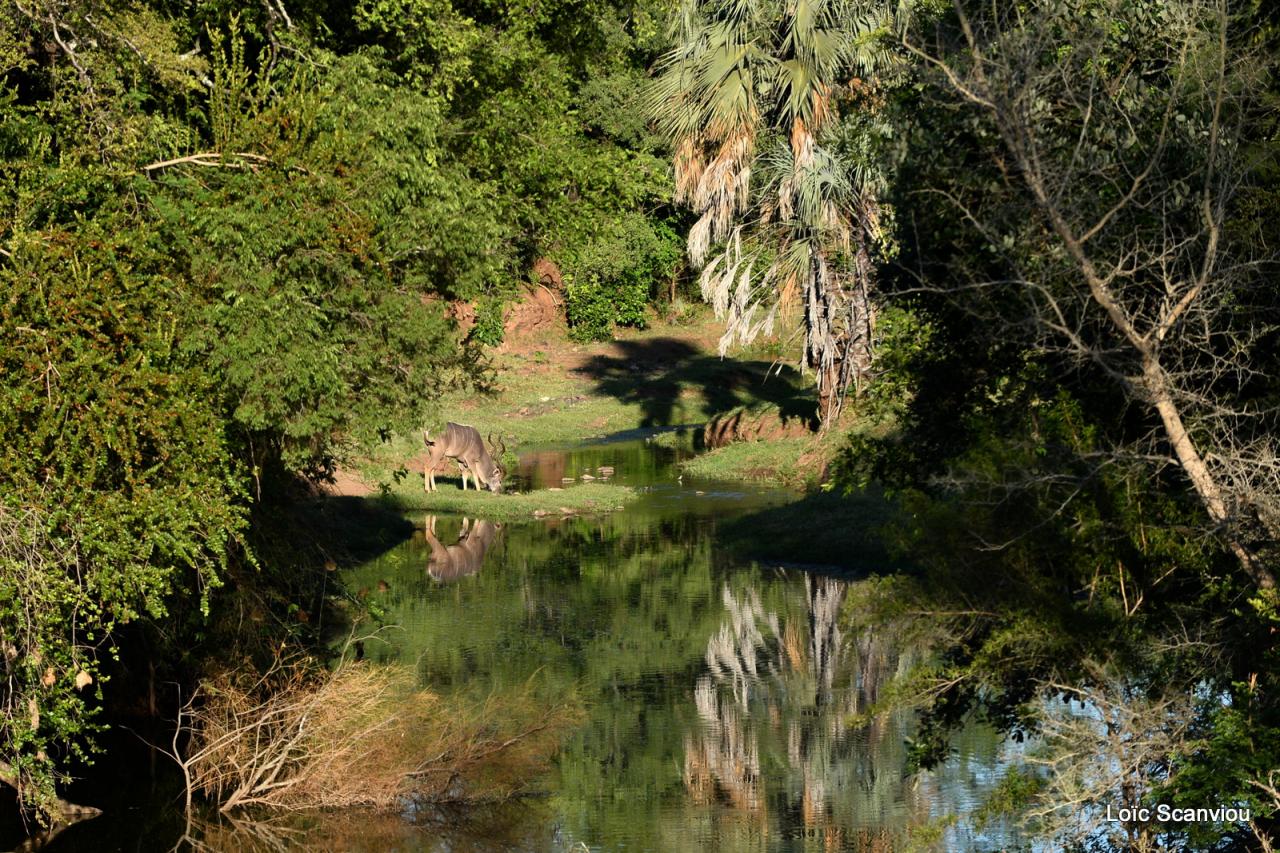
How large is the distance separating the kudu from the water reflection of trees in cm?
1255

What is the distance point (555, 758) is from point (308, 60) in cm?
794

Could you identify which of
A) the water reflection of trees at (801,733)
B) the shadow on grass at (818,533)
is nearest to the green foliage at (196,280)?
the water reflection of trees at (801,733)

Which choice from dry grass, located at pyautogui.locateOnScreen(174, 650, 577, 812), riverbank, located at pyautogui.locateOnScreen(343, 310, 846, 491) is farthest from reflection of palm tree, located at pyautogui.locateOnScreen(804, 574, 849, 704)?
riverbank, located at pyautogui.locateOnScreen(343, 310, 846, 491)

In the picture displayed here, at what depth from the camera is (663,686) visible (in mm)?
20172

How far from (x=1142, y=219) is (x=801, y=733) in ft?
27.2

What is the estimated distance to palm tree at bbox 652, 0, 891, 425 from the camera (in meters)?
31.5

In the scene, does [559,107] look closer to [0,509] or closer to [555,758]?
[555,758]

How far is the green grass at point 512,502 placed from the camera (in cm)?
3338

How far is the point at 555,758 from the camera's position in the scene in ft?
55.6

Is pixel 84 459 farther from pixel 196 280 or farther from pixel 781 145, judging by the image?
pixel 781 145

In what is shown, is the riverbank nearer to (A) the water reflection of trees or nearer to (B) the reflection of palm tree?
(B) the reflection of palm tree

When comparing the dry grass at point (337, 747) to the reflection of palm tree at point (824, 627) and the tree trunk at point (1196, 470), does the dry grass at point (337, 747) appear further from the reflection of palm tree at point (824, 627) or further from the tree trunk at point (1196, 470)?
the tree trunk at point (1196, 470)

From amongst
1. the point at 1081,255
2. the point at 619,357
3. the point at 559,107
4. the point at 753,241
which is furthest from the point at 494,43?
the point at 619,357

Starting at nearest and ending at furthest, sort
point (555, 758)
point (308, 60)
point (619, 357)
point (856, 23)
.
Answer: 1. point (308, 60)
2. point (555, 758)
3. point (856, 23)
4. point (619, 357)
